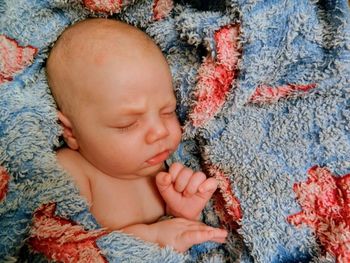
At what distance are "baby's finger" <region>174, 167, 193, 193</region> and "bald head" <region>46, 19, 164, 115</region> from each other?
0.25 meters

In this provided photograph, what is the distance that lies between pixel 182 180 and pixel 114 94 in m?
0.23

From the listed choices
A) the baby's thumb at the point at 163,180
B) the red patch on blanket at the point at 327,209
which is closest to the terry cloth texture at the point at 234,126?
the red patch on blanket at the point at 327,209

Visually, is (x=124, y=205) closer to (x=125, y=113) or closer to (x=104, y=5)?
(x=125, y=113)

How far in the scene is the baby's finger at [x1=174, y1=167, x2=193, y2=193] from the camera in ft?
3.24

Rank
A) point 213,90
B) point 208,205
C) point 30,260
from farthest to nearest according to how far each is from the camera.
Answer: point 208,205
point 213,90
point 30,260

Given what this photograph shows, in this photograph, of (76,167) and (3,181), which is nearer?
(3,181)

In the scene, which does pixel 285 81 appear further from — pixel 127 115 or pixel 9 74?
pixel 9 74

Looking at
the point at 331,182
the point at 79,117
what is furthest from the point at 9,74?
the point at 331,182

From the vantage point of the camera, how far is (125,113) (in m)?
0.93

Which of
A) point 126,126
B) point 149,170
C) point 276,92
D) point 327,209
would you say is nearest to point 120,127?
point 126,126

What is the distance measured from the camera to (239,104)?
3.15 ft

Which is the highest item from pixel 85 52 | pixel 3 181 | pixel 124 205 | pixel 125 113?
pixel 85 52

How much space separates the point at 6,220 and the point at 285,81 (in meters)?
0.60

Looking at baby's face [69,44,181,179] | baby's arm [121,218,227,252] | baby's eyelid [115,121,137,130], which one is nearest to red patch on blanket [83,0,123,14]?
baby's face [69,44,181,179]
